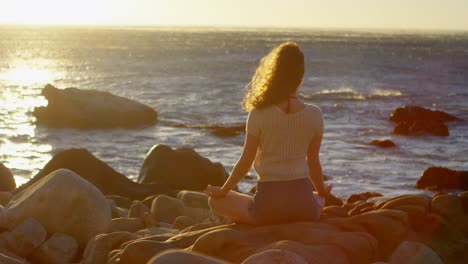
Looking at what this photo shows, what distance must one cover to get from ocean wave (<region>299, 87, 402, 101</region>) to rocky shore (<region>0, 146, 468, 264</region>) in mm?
30262

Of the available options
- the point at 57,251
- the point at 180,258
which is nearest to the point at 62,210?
the point at 57,251

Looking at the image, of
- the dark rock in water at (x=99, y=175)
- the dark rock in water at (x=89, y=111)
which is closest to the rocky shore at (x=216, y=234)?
the dark rock in water at (x=99, y=175)

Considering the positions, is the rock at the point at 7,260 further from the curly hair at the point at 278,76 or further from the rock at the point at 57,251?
the curly hair at the point at 278,76

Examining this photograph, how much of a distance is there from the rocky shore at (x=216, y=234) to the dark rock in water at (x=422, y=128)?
17153mm

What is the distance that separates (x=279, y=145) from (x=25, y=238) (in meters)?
2.70

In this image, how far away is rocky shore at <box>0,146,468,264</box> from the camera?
20.7ft

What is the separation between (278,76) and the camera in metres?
6.42

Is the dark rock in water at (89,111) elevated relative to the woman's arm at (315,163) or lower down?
lower down

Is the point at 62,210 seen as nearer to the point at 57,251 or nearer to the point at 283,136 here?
the point at 57,251

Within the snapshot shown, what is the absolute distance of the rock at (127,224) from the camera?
846cm

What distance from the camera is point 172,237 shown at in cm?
689

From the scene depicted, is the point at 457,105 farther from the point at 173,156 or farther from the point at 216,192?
the point at 216,192

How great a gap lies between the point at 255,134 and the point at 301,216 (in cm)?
75

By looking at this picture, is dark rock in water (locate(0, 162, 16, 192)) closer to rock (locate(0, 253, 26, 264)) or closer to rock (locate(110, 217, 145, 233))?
rock (locate(110, 217, 145, 233))
